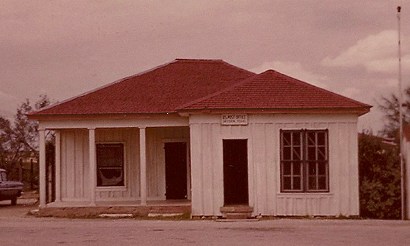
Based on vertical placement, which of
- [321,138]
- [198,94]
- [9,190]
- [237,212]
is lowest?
[237,212]

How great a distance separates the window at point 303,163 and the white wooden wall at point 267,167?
0.17 metres

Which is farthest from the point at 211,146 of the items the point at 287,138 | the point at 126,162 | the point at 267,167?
the point at 126,162

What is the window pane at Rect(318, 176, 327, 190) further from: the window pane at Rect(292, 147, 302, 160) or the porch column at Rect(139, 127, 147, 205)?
the porch column at Rect(139, 127, 147, 205)

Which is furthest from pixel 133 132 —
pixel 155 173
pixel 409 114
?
pixel 409 114

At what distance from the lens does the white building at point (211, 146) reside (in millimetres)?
23859

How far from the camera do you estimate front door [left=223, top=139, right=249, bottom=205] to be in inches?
999

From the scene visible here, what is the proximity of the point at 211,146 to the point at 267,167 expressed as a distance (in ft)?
6.07

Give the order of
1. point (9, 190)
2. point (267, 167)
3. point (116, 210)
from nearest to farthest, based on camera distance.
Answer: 1. point (267, 167)
2. point (116, 210)
3. point (9, 190)

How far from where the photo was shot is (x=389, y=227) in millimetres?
20406

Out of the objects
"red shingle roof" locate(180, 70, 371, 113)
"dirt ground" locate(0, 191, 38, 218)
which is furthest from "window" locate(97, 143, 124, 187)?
"red shingle roof" locate(180, 70, 371, 113)

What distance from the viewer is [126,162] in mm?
27391

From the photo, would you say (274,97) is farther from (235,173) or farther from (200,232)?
(200,232)

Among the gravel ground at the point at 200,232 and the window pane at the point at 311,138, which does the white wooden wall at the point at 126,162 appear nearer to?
the gravel ground at the point at 200,232

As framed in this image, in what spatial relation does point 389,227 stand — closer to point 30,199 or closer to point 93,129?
point 93,129
